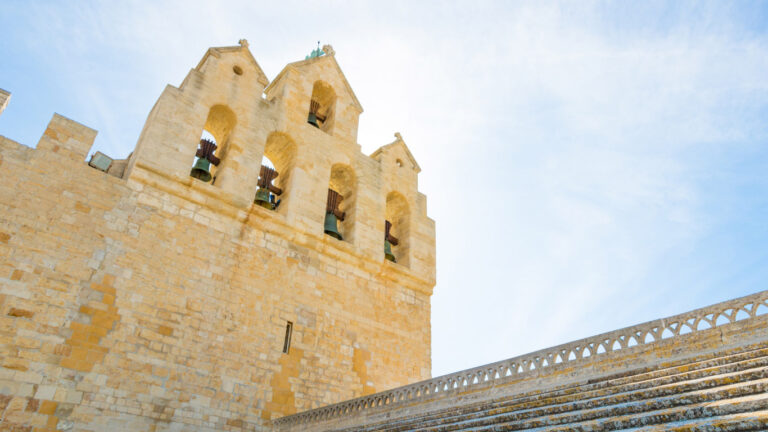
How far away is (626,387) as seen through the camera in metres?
4.72

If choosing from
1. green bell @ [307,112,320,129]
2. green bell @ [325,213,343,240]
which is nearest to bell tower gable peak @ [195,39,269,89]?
green bell @ [307,112,320,129]

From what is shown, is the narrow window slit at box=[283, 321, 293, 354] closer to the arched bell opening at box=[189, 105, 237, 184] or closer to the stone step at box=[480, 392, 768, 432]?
the arched bell opening at box=[189, 105, 237, 184]

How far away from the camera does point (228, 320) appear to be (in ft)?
34.7

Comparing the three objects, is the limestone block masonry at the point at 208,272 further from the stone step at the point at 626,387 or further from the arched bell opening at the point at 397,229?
the stone step at the point at 626,387

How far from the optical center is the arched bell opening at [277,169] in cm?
1352

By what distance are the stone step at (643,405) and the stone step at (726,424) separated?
19.6 inches

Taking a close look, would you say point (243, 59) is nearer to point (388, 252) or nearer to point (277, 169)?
point (277, 169)

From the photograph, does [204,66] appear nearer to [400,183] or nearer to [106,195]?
[106,195]

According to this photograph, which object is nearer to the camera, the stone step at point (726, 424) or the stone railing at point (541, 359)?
the stone step at point (726, 424)

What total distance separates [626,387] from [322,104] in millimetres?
13440

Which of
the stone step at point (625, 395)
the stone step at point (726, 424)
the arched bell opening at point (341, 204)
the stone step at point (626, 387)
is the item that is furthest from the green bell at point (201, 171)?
the stone step at point (726, 424)

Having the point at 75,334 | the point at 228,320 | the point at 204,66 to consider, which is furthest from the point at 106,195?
the point at 204,66

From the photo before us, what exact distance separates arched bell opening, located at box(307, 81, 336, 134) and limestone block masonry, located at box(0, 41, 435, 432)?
170 mm

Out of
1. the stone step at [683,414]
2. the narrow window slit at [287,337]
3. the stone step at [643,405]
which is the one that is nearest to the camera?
the stone step at [683,414]
